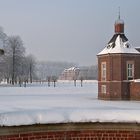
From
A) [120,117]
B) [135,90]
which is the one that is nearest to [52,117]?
[120,117]

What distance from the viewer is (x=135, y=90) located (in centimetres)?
3884

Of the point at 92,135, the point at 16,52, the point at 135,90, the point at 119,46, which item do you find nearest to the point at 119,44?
the point at 119,46

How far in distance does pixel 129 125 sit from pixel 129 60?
3450cm

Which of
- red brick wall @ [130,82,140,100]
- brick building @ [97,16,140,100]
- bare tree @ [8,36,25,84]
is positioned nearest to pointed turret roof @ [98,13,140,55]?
brick building @ [97,16,140,100]

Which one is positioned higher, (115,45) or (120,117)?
(115,45)

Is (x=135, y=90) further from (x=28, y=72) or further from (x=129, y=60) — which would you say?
(x=28, y=72)

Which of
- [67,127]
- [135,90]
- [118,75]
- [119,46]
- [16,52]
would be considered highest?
[16,52]

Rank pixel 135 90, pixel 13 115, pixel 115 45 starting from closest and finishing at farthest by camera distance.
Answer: pixel 13 115 → pixel 135 90 → pixel 115 45

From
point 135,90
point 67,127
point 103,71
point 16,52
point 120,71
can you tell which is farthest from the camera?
point 16,52

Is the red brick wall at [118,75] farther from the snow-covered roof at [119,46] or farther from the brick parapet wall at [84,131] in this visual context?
A: the brick parapet wall at [84,131]

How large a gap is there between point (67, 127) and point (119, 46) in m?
35.2

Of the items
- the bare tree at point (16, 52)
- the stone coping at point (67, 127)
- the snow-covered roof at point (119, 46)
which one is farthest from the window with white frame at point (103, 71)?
the bare tree at point (16, 52)

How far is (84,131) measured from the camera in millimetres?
6559

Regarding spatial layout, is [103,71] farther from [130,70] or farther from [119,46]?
[119,46]
